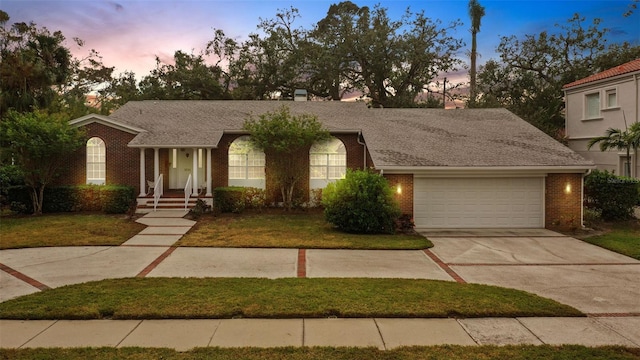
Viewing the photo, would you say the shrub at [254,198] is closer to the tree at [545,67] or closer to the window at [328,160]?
the window at [328,160]

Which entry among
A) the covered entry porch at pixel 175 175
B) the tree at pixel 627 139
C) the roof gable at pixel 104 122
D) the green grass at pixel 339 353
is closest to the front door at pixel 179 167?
the covered entry porch at pixel 175 175

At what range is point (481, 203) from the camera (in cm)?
1504

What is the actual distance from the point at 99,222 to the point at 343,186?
8.63m

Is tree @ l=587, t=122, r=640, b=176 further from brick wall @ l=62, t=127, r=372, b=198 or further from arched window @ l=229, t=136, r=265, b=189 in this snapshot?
arched window @ l=229, t=136, r=265, b=189

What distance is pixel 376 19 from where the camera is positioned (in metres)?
32.5

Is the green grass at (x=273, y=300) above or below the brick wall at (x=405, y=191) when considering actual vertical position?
below

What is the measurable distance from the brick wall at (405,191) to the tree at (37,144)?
42.0ft

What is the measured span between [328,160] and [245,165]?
3756 millimetres

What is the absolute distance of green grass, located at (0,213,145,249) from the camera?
11.5 metres

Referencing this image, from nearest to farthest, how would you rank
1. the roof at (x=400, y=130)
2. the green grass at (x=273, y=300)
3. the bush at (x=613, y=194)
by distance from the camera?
the green grass at (x=273, y=300), the roof at (x=400, y=130), the bush at (x=613, y=194)

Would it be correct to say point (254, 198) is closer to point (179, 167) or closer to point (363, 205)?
point (179, 167)

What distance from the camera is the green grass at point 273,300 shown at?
6.26 metres

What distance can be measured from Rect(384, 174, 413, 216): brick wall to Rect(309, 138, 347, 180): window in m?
4.05

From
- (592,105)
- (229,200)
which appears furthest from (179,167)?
(592,105)
